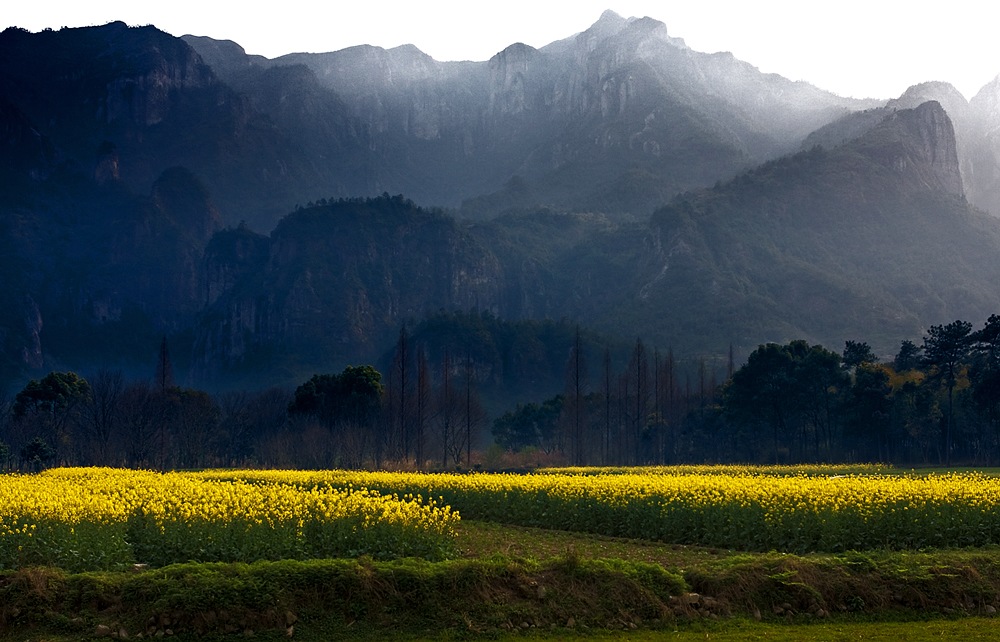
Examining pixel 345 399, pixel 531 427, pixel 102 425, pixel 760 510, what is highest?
pixel 345 399

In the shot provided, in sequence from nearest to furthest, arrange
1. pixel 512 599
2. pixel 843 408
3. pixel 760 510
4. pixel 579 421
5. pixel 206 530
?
1. pixel 512 599
2. pixel 206 530
3. pixel 760 510
4. pixel 843 408
5. pixel 579 421

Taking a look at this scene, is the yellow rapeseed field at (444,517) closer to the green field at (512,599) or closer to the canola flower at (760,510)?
the canola flower at (760,510)

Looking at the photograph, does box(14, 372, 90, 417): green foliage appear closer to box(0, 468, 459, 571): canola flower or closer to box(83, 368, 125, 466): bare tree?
box(83, 368, 125, 466): bare tree

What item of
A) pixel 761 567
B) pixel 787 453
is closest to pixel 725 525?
pixel 761 567

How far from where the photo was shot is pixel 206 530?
2309cm

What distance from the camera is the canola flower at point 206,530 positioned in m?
22.0

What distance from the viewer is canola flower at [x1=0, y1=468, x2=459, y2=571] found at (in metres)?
22.0

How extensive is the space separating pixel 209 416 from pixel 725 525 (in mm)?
A: 90825

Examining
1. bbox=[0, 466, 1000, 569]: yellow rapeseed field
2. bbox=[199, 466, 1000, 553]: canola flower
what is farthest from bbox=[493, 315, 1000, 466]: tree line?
bbox=[0, 466, 1000, 569]: yellow rapeseed field

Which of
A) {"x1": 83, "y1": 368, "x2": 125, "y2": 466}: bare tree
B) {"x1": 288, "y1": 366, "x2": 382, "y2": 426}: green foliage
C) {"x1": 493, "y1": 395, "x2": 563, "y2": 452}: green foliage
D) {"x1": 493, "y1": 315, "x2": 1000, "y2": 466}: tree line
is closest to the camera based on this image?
{"x1": 493, "y1": 315, "x2": 1000, "y2": 466}: tree line

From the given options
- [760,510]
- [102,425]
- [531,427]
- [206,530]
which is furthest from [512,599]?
[531,427]

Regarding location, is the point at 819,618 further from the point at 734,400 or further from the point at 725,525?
the point at 734,400

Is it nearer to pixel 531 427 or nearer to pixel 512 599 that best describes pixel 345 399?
Answer: pixel 531 427

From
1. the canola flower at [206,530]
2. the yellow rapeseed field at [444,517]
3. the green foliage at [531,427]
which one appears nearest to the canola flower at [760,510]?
the yellow rapeseed field at [444,517]
